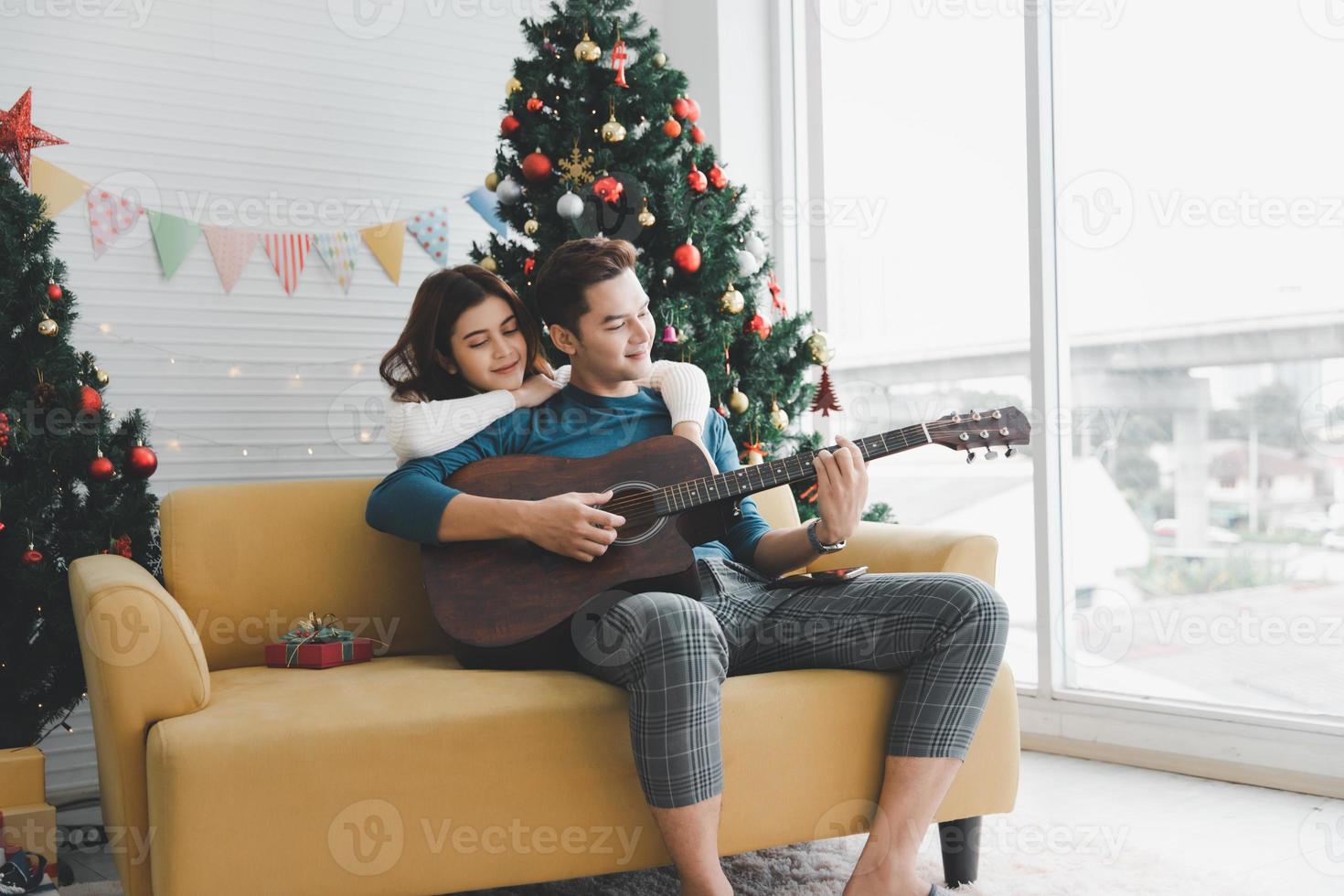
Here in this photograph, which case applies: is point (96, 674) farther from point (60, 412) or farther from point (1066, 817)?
point (1066, 817)

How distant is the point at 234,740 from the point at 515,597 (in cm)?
44

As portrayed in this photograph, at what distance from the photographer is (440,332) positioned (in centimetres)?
197

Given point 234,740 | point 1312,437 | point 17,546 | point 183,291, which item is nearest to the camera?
point 234,740

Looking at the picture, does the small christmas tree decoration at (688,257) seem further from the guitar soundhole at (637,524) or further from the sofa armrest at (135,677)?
the sofa armrest at (135,677)

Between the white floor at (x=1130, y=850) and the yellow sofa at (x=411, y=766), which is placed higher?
the yellow sofa at (x=411, y=766)

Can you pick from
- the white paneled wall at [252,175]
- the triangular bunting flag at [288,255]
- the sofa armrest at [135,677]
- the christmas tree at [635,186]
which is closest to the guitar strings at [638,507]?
the sofa armrest at [135,677]

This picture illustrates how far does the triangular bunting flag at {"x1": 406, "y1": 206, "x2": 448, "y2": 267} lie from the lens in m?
3.15

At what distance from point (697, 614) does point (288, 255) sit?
1.94 metres

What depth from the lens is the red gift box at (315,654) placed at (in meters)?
1.80

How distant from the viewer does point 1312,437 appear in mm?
2352

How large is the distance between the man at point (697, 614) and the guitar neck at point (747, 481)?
34 millimetres

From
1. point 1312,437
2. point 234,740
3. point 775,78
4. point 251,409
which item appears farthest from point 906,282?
point 234,740

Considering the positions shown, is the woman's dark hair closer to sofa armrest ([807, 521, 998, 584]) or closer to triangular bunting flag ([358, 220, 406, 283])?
sofa armrest ([807, 521, 998, 584])

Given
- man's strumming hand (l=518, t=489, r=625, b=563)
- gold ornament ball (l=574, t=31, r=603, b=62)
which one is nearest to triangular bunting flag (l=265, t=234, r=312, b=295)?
gold ornament ball (l=574, t=31, r=603, b=62)
